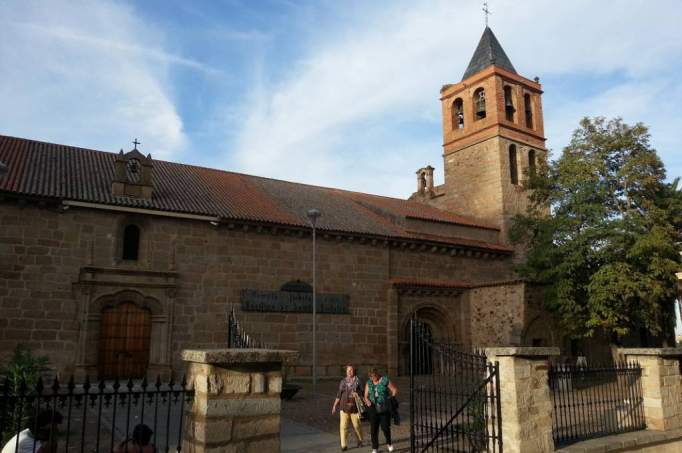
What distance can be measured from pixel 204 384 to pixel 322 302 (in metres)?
14.4

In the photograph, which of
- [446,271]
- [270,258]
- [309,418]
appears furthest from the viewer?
[446,271]

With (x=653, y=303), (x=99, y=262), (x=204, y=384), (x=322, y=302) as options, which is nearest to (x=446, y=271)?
(x=322, y=302)

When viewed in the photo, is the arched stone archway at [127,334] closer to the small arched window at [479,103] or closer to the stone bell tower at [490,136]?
the stone bell tower at [490,136]

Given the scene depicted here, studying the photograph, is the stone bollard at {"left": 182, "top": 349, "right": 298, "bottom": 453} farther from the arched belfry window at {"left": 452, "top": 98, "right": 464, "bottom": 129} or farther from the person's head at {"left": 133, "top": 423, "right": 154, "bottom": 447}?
the arched belfry window at {"left": 452, "top": 98, "right": 464, "bottom": 129}

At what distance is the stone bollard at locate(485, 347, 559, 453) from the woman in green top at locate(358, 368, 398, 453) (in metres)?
1.83

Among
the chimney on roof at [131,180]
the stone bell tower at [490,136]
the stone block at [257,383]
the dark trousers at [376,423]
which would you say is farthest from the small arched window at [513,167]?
the stone block at [257,383]

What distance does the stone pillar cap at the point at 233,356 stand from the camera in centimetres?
518

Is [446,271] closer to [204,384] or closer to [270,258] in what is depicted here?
[270,258]

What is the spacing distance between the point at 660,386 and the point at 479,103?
2199cm

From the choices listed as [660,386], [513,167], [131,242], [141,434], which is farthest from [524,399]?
[513,167]

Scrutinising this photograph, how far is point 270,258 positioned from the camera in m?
19.0

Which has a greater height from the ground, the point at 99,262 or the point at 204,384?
the point at 99,262

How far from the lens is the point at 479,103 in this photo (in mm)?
29672

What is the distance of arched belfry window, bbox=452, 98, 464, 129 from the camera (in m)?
31.0
